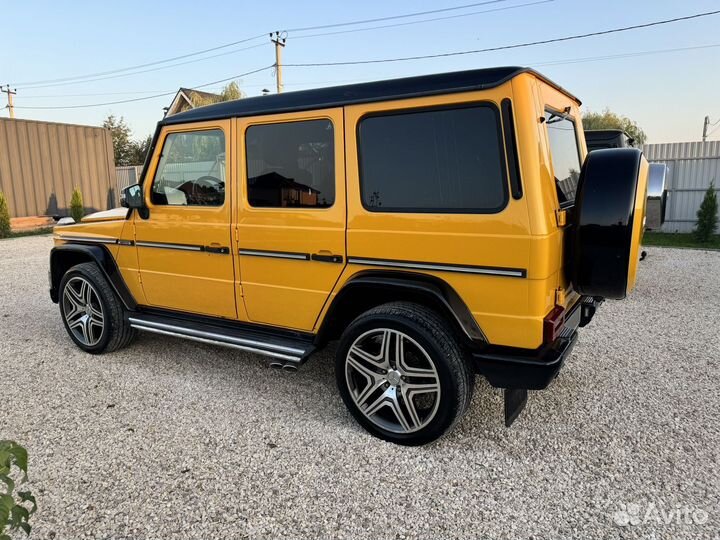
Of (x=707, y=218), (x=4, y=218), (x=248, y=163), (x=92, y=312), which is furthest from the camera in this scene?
(x=4, y=218)

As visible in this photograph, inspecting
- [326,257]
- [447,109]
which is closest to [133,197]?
[326,257]

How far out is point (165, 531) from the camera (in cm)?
239

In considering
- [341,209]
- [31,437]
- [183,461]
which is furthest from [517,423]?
[31,437]

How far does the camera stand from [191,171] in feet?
12.8

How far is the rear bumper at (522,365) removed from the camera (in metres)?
2.68

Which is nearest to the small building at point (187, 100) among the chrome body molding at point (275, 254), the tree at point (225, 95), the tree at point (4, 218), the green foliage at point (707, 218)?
the tree at point (225, 95)

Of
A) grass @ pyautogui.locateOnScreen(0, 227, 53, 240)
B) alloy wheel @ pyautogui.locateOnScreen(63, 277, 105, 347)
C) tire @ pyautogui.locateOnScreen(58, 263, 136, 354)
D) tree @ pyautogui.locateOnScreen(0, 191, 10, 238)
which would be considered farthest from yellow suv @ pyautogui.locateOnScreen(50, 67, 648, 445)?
grass @ pyautogui.locateOnScreen(0, 227, 53, 240)

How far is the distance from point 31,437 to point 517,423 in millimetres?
3132

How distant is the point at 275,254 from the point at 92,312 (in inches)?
86.6

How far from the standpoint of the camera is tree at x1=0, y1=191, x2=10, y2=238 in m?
14.3

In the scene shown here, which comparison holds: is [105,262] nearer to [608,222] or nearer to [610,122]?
[608,222]

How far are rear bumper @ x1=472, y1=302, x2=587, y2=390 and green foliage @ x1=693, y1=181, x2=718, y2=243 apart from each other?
36.3 feet

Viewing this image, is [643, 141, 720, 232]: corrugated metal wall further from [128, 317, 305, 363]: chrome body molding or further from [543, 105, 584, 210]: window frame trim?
[128, 317, 305, 363]: chrome body molding

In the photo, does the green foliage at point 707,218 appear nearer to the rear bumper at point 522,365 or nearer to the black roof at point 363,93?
the black roof at point 363,93
